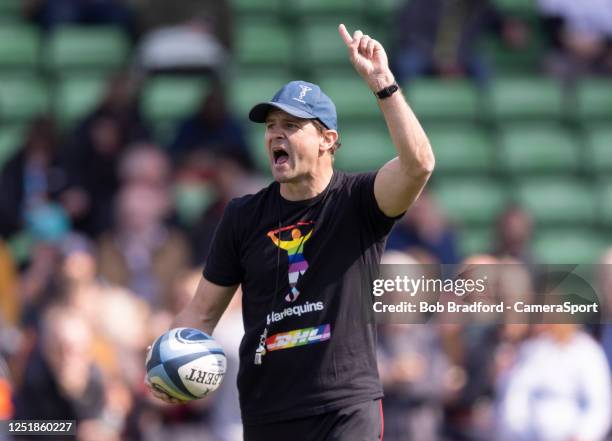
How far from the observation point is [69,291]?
862cm

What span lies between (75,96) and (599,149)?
5036 millimetres

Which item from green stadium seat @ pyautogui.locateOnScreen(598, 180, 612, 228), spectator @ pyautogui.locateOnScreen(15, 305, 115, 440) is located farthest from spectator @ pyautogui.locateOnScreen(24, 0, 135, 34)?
green stadium seat @ pyautogui.locateOnScreen(598, 180, 612, 228)

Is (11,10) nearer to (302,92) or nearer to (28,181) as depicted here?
(28,181)

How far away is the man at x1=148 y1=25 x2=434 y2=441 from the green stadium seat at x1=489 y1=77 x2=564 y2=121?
24.4ft

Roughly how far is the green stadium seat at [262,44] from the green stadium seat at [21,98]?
191 centimetres

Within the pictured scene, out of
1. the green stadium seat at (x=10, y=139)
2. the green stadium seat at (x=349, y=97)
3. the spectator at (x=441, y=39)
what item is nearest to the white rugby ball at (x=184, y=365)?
the green stadium seat at (x=10, y=139)

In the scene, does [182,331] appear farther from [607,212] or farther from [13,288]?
[607,212]

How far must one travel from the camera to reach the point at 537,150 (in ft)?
40.5

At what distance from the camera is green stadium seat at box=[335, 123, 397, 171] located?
1159 centimetres

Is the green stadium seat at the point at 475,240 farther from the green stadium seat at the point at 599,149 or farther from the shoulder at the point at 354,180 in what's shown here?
the shoulder at the point at 354,180

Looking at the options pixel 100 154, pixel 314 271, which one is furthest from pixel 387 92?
pixel 100 154

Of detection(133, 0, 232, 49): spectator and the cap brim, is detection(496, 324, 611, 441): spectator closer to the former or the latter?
the cap brim

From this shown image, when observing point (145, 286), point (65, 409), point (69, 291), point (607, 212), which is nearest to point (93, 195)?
point (145, 286)

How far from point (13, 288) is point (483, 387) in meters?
3.53
